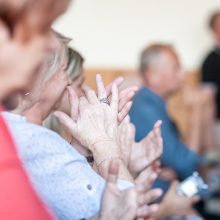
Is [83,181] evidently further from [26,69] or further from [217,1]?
[217,1]

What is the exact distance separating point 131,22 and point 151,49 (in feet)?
5.03

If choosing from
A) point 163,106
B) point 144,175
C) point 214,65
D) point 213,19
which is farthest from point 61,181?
point 213,19

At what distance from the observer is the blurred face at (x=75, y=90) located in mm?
1458

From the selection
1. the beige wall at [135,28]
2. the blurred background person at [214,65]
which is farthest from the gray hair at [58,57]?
the blurred background person at [214,65]

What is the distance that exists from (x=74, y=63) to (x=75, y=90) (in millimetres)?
178

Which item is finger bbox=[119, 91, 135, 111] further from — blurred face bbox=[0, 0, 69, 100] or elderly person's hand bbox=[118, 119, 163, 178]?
blurred face bbox=[0, 0, 69, 100]

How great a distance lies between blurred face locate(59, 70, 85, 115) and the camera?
4.78 ft

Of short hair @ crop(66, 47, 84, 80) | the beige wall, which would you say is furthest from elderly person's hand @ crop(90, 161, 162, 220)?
the beige wall

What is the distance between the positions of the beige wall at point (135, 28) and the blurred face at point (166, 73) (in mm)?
1193

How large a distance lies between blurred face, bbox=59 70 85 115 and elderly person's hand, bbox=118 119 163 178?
161mm

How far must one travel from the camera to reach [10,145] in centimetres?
78

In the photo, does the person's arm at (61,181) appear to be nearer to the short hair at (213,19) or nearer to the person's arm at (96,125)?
the person's arm at (96,125)

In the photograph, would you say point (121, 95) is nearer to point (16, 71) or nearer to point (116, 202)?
point (116, 202)

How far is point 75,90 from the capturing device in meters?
1.53
